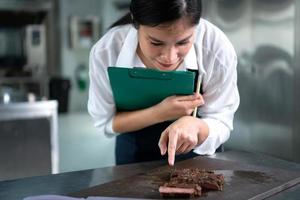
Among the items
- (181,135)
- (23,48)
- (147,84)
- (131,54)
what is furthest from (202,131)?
(23,48)

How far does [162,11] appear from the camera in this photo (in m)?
1.09

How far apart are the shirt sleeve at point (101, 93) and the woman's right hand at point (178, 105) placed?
0.17 m

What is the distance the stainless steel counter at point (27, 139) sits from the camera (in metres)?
2.44

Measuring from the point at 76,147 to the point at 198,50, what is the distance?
300cm

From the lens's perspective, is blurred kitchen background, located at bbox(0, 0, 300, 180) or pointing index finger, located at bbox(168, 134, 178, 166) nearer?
pointing index finger, located at bbox(168, 134, 178, 166)

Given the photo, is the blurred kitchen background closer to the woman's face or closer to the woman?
the woman

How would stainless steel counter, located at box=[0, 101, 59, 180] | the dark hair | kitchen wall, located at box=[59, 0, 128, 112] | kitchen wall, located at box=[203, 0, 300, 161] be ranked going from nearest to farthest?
the dark hair → stainless steel counter, located at box=[0, 101, 59, 180] → kitchen wall, located at box=[203, 0, 300, 161] → kitchen wall, located at box=[59, 0, 128, 112]

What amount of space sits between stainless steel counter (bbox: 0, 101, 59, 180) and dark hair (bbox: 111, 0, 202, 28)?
4.90 feet

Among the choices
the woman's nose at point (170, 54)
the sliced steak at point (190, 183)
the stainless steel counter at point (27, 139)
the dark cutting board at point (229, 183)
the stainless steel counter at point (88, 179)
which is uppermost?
the woman's nose at point (170, 54)

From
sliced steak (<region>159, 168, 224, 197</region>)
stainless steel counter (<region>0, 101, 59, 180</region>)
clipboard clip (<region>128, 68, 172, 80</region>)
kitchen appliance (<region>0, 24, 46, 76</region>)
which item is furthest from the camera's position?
kitchen appliance (<region>0, 24, 46, 76</region>)

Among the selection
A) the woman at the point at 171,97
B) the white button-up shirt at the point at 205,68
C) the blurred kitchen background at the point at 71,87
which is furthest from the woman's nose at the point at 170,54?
the blurred kitchen background at the point at 71,87

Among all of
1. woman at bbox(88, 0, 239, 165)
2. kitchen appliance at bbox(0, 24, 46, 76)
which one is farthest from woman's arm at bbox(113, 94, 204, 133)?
kitchen appliance at bbox(0, 24, 46, 76)

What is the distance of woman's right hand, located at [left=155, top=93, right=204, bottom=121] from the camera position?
1221 millimetres

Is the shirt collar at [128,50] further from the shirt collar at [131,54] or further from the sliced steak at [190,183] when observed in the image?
the sliced steak at [190,183]
